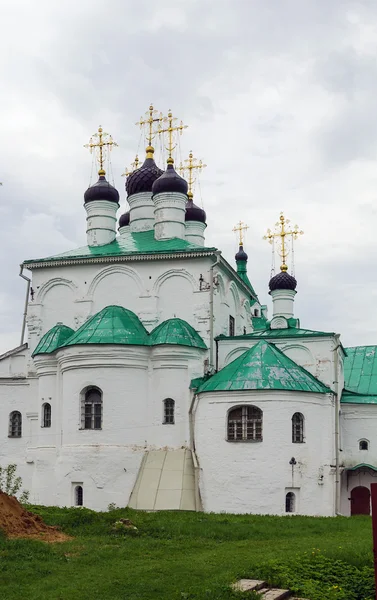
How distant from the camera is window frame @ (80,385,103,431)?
2342 cm

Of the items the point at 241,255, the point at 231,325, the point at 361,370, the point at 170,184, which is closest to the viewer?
the point at 170,184

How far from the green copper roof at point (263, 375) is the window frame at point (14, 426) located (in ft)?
22.8

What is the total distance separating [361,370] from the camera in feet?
95.7

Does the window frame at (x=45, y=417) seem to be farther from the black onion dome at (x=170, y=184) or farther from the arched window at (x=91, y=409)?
the black onion dome at (x=170, y=184)

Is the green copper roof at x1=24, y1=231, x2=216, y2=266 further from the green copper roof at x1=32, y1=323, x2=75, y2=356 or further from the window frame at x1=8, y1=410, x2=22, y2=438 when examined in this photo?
the window frame at x1=8, y1=410, x2=22, y2=438

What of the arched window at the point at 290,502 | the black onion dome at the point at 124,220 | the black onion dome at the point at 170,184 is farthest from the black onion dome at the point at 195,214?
the arched window at the point at 290,502

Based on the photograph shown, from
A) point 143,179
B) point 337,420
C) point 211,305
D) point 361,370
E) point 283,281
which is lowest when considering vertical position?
point 337,420

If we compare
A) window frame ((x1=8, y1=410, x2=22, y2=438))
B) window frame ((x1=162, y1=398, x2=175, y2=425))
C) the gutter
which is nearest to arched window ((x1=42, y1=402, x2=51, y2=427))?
window frame ((x1=8, y1=410, x2=22, y2=438))

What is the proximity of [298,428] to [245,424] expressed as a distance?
151 centimetres

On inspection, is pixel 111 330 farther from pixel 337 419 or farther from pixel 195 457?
pixel 337 419

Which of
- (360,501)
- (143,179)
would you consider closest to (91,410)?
(360,501)

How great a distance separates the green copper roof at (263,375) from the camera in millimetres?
22484

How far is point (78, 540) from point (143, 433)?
9423mm

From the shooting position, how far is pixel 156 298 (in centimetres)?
2561
